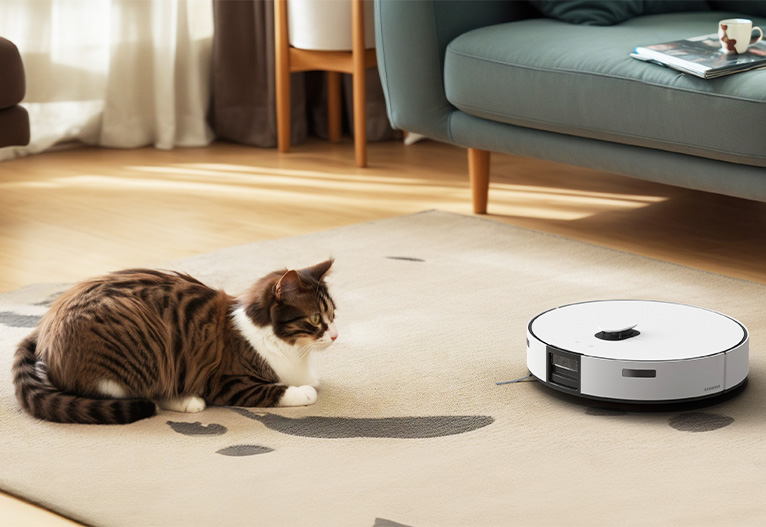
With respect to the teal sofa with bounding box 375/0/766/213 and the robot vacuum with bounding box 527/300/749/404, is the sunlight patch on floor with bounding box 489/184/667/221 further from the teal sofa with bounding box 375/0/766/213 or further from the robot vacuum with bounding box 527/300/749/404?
the robot vacuum with bounding box 527/300/749/404

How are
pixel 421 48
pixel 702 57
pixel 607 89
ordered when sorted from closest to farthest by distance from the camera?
pixel 702 57 → pixel 607 89 → pixel 421 48

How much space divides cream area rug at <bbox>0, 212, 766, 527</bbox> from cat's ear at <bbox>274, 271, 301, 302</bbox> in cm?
19

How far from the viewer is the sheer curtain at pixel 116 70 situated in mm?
3994

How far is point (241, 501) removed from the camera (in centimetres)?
150

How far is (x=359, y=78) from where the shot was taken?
12.4 ft

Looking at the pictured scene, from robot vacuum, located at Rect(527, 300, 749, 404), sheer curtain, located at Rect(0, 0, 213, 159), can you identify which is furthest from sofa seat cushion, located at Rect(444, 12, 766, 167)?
sheer curtain, located at Rect(0, 0, 213, 159)

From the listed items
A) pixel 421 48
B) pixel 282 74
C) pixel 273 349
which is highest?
pixel 421 48

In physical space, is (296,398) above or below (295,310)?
below

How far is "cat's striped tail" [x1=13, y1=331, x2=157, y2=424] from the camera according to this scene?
175 cm

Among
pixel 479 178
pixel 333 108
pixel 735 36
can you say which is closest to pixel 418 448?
pixel 735 36

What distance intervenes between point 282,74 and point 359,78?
36 cm

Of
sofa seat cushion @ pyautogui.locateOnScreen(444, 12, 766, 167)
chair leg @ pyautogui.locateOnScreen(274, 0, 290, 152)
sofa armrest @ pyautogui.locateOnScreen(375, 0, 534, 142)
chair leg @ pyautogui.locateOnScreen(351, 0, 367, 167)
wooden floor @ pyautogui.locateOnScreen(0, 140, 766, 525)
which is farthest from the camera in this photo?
chair leg @ pyautogui.locateOnScreen(274, 0, 290, 152)

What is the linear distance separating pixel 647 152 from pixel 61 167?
2.06 metres

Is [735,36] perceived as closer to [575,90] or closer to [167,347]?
[575,90]
